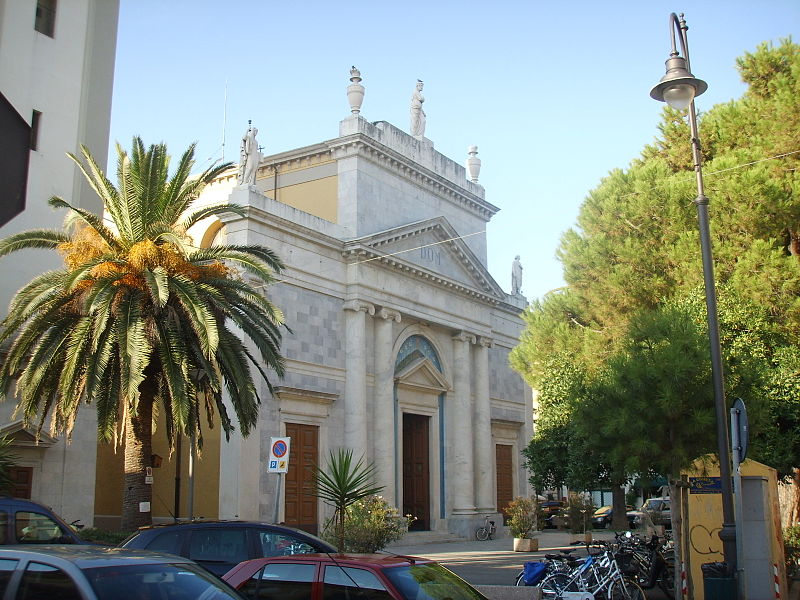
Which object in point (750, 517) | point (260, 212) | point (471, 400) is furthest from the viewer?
point (471, 400)

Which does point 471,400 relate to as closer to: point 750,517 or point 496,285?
point 496,285

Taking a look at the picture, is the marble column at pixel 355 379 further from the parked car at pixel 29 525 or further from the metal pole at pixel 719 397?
the metal pole at pixel 719 397

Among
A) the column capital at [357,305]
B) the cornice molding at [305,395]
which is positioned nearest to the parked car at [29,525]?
the cornice molding at [305,395]

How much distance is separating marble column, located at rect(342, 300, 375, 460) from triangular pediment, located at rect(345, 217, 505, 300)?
199 cm

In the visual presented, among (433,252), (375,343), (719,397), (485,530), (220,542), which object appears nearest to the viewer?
(220,542)

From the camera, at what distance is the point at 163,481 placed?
2680 centimetres

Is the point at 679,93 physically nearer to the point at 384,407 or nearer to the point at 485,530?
the point at 384,407

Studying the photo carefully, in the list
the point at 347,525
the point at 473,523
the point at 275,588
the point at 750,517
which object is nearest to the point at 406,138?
the point at 473,523

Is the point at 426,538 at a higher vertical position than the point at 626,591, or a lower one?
lower

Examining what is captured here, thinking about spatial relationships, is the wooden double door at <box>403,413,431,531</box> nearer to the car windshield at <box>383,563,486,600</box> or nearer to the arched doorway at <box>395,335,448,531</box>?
the arched doorway at <box>395,335,448,531</box>

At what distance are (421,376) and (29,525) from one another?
21.1 metres

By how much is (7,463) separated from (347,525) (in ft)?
23.6

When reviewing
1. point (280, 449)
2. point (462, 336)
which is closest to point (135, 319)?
point (280, 449)

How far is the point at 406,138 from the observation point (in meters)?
32.8
